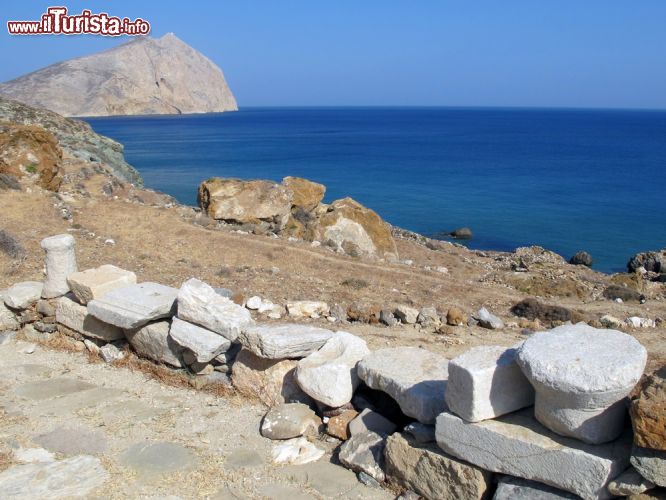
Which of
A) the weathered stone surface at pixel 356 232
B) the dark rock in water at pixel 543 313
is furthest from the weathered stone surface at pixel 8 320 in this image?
the weathered stone surface at pixel 356 232

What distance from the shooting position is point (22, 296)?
28.9ft

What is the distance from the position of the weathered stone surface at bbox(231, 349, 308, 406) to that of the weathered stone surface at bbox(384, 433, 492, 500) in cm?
154

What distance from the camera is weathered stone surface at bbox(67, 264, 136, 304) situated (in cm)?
821

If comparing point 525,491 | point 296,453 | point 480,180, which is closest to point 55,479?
point 296,453

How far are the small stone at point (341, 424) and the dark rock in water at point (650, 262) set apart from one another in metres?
25.0

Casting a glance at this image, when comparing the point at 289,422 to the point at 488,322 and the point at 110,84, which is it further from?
the point at 110,84

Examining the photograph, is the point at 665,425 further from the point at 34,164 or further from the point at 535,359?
the point at 34,164

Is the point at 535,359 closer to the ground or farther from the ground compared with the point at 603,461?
farther from the ground

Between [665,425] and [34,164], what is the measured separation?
1999 centimetres

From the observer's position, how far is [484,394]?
15.9 feet

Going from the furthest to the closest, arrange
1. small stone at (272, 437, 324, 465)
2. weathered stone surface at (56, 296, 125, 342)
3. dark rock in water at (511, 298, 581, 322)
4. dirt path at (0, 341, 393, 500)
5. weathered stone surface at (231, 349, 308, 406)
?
dark rock in water at (511, 298, 581, 322) → weathered stone surface at (56, 296, 125, 342) → weathered stone surface at (231, 349, 308, 406) → small stone at (272, 437, 324, 465) → dirt path at (0, 341, 393, 500)

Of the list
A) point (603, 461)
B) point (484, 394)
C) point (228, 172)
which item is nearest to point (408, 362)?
point (484, 394)

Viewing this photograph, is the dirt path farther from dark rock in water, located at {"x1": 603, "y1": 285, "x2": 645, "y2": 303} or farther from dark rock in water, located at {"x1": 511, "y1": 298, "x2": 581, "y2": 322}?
dark rock in water, located at {"x1": 603, "y1": 285, "x2": 645, "y2": 303}

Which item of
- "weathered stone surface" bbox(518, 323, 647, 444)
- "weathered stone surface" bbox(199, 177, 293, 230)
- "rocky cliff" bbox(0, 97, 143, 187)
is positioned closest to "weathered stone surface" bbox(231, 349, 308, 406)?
"weathered stone surface" bbox(518, 323, 647, 444)
